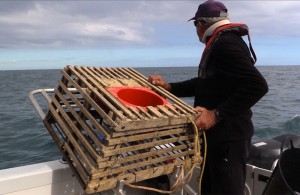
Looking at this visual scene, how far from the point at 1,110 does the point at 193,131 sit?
15369 mm

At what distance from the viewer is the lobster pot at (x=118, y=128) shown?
2389 millimetres

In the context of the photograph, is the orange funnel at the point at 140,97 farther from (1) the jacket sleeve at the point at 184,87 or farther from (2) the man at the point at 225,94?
(1) the jacket sleeve at the point at 184,87

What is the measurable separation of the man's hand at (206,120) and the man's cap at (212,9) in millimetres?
860

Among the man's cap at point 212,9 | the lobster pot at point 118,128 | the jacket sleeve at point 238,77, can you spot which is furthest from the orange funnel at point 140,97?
the man's cap at point 212,9

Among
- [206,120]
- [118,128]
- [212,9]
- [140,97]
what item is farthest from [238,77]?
[118,128]

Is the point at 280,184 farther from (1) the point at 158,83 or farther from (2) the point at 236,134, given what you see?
(1) the point at 158,83

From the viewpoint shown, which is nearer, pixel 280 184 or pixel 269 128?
pixel 280 184

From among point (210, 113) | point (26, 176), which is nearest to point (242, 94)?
point (210, 113)

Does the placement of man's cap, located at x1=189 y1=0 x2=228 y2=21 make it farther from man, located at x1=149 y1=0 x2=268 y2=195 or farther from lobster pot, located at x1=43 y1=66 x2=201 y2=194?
lobster pot, located at x1=43 y1=66 x2=201 y2=194

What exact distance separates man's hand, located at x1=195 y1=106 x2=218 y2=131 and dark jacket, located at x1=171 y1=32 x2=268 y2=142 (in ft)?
0.24

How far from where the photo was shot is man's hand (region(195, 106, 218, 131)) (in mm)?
2789

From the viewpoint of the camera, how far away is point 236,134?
2928 mm

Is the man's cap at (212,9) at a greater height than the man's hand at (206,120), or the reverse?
the man's cap at (212,9)

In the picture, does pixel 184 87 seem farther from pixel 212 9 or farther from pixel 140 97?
pixel 212 9
